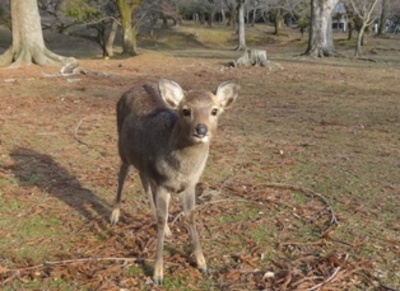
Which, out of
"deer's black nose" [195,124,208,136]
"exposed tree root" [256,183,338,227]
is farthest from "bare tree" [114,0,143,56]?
"deer's black nose" [195,124,208,136]

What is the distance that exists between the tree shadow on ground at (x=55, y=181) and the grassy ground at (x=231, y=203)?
0.02m

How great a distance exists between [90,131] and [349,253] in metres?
5.14

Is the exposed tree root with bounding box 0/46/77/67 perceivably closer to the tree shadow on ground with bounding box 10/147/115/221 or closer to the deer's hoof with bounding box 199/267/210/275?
the tree shadow on ground with bounding box 10/147/115/221

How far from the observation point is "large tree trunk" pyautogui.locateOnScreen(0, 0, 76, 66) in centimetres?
1617

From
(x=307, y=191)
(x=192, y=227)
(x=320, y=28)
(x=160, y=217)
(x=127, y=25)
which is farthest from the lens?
(x=127, y=25)

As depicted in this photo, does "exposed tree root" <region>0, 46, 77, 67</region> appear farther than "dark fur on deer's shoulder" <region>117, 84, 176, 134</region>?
Yes

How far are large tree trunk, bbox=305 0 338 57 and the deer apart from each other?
21.8 metres

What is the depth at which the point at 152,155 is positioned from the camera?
14.1ft

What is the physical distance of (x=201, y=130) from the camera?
3639mm

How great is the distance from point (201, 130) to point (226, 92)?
465mm

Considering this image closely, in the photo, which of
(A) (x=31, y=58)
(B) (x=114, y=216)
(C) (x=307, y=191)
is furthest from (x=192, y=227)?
(A) (x=31, y=58)

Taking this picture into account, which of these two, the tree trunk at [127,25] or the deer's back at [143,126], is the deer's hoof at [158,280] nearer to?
the deer's back at [143,126]

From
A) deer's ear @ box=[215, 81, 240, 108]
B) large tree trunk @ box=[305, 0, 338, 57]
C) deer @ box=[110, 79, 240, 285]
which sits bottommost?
large tree trunk @ box=[305, 0, 338, 57]

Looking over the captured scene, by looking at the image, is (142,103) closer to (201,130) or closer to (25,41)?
(201,130)
